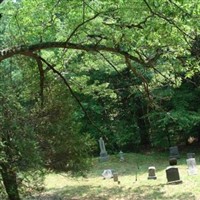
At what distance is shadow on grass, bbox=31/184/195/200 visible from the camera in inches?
422

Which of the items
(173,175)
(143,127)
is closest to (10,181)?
(173,175)

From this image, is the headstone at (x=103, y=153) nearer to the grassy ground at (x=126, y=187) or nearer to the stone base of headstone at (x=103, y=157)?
the stone base of headstone at (x=103, y=157)

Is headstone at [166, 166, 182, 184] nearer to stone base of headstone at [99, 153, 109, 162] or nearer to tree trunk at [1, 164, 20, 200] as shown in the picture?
tree trunk at [1, 164, 20, 200]

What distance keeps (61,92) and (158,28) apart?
4.32m

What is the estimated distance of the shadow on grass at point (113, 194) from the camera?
1072 cm

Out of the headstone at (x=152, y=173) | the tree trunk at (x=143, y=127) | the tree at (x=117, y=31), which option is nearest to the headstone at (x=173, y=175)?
the headstone at (x=152, y=173)

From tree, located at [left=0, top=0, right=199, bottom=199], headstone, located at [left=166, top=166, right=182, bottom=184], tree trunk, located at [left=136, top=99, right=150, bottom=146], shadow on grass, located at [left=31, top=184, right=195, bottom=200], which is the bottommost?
shadow on grass, located at [left=31, top=184, right=195, bottom=200]

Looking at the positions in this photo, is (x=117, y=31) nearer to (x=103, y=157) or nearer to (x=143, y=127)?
(x=103, y=157)

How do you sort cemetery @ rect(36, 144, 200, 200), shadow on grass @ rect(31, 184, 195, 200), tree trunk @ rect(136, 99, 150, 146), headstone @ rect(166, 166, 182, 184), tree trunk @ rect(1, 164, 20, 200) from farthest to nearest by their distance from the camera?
1. tree trunk @ rect(136, 99, 150, 146)
2. headstone @ rect(166, 166, 182, 184)
3. cemetery @ rect(36, 144, 200, 200)
4. shadow on grass @ rect(31, 184, 195, 200)
5. tree trunk @ rect(1, 164, 20, 200)

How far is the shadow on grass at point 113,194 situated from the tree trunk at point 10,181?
227 cm

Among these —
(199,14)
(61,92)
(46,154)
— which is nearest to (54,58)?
(61,92)

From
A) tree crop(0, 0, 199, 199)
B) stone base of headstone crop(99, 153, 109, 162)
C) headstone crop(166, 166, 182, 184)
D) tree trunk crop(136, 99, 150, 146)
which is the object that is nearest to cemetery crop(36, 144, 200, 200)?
headstone crop(166, 166, 182, 184)

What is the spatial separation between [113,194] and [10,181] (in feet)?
13.2

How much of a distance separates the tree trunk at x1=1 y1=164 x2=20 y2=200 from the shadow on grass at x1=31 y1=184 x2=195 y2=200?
7.44 feet
